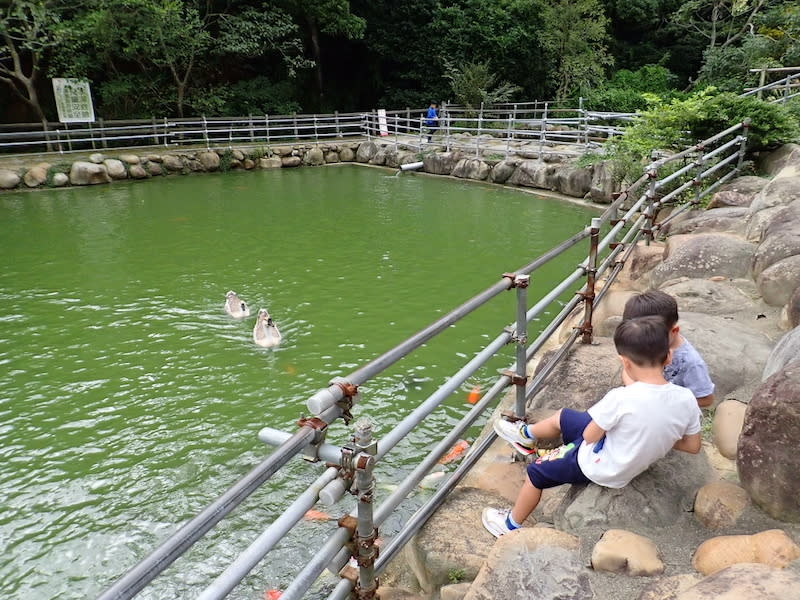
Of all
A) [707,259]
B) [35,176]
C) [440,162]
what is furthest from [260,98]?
[707,259]

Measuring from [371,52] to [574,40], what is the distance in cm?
712

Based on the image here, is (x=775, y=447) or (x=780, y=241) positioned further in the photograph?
(x=780, y=241)

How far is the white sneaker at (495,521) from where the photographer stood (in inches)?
95.3

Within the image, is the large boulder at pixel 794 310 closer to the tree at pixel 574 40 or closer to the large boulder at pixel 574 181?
the large boulder at pixel 574 181

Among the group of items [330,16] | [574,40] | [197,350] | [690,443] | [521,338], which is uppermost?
[330,16]

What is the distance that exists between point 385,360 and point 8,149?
18507 millimetres

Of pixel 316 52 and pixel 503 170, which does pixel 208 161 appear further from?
pixel 503 170

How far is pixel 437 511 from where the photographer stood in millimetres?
2523

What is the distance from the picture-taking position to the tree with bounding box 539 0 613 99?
20.4 metres

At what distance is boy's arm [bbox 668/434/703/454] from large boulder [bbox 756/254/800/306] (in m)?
2.09

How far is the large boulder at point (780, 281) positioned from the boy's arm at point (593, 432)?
7.87 ft

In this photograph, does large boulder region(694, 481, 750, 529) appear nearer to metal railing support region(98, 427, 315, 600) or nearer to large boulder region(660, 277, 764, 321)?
metal railing support region(98, 427, 315, 600)

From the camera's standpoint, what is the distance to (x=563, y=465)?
7.59 feet

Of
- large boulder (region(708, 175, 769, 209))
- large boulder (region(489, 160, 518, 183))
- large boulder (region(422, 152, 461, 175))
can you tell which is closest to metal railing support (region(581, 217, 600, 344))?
large boulder (region(708, 175, 769, 209))
